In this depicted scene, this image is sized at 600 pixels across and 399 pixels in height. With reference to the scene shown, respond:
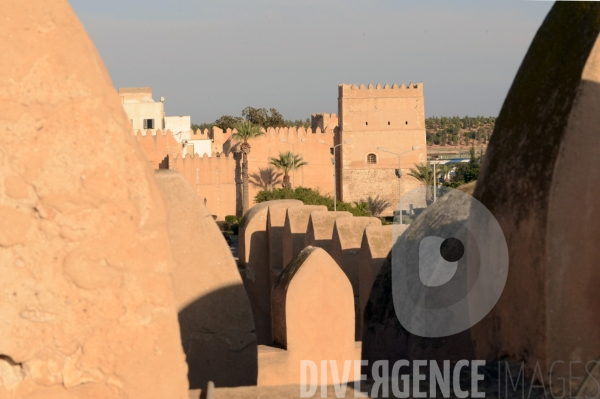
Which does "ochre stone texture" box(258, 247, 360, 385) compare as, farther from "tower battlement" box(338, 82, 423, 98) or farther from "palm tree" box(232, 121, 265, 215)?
"tower battlement" box(338, 82, 423, 98)

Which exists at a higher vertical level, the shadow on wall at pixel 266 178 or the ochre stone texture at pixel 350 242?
the ochre stone texture at pixel 350 242

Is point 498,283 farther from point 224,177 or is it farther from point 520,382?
point 224,177

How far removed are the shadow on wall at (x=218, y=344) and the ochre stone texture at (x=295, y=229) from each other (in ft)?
12.0

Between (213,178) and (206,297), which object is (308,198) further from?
(206,297)

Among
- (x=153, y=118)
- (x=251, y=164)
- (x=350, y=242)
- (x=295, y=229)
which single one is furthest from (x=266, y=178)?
(x=350, y=242)

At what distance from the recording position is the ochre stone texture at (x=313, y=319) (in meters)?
4.80

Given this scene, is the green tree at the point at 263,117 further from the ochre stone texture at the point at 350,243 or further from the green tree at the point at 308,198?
the ochre stone texture at the point at 350,243

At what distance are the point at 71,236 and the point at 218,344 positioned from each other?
1598 millimetres

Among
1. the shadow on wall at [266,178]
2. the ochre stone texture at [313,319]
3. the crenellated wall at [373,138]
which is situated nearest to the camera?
the ochre stone texture at [313,319]

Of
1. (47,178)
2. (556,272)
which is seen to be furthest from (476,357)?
(47,178)

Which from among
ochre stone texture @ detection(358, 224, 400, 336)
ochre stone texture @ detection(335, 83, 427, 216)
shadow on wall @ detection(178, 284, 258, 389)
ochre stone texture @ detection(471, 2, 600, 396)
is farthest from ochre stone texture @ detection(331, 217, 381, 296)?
ochre stone texture @ detection(335, 83, 427, 216)

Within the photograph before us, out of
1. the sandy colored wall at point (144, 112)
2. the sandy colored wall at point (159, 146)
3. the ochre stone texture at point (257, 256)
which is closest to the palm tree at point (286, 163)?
the sandy colored wall at point (159, 146)

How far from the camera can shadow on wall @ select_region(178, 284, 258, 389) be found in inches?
155

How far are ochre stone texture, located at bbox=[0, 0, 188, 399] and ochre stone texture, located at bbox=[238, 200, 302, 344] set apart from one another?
5768mm
